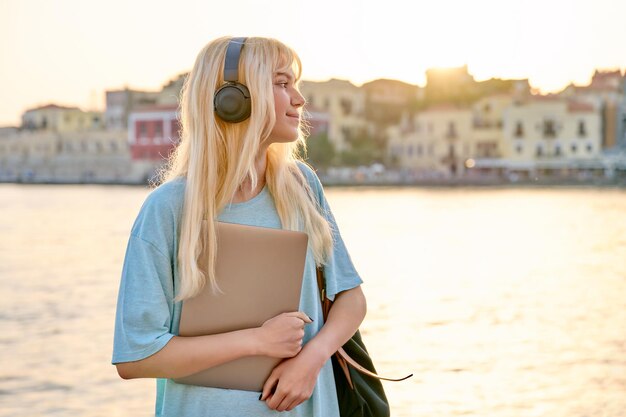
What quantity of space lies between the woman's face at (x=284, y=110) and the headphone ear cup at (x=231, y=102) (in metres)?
0.07

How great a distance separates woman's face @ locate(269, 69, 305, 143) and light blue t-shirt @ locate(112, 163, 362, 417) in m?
0.09

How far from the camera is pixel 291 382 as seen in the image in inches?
55.7

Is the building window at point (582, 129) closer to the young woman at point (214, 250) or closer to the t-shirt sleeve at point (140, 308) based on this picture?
the young woman at point (214, 250)

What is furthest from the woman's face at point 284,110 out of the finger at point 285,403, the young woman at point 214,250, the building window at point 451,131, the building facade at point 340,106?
the building facade at point 340,106

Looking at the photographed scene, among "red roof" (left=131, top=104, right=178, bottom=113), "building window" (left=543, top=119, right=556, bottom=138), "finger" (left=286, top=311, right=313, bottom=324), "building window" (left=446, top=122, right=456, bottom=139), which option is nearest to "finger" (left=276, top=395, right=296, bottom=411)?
"finger" (left=286, top=311, right=313, bottom=324)

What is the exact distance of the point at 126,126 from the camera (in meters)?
71.8

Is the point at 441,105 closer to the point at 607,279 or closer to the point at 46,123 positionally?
the point at 46,123

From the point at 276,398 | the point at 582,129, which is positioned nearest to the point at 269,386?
the point at 276,398

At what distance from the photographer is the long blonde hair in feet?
4.56

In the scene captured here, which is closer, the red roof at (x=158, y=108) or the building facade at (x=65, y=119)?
the red roof at (x=158, y=108)

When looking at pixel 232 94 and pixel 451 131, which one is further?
pixel 451 131

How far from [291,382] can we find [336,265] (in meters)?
0.21

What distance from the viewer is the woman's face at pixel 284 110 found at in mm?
1489

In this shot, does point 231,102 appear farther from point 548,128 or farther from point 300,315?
point 548,128
